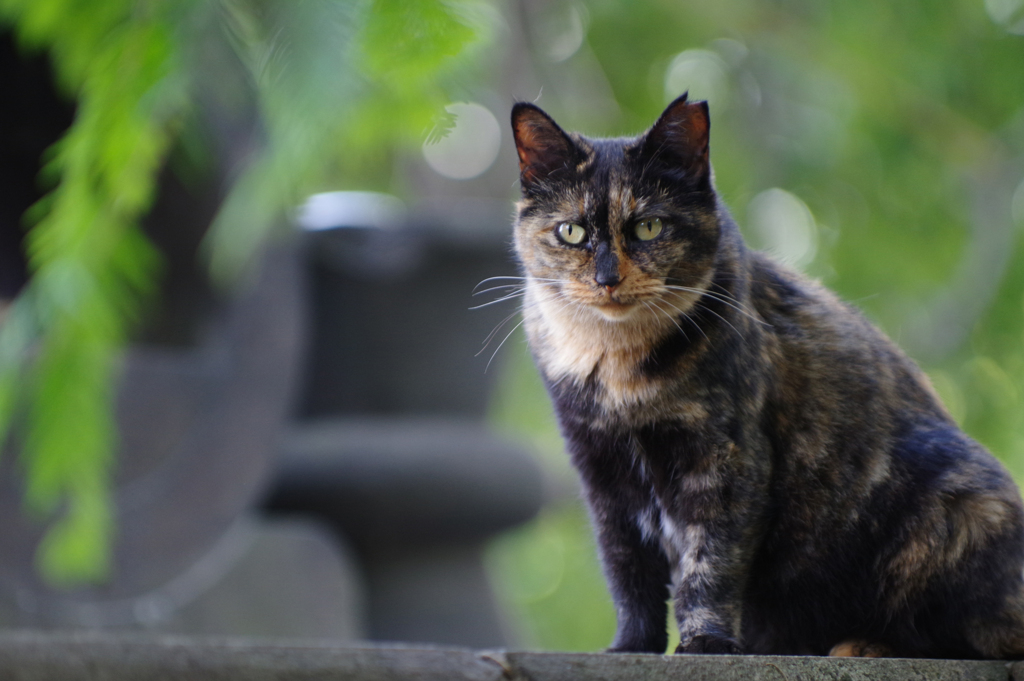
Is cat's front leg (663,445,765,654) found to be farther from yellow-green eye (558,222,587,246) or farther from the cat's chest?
yellow-green eye (558,222,587,246)

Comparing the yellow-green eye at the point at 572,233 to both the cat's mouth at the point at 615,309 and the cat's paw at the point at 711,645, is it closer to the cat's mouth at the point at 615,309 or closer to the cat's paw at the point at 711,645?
the cat's mouth at the point at 615,309

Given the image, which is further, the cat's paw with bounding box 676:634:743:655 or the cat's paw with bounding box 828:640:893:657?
the cat's paw with bounding box 828:640:893:657

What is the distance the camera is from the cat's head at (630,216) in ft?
3.31

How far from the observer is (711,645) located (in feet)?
3.14

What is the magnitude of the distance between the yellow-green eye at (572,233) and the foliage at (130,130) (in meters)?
0.20

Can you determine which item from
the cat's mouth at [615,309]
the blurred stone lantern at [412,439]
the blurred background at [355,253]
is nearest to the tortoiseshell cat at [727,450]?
the cat's mouth at [615,309]

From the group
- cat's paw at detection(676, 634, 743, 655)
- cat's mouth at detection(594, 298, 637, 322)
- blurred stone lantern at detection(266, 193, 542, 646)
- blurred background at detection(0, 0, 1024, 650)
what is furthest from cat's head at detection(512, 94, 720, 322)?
blurred stone lantern at detection(266, 193, 542, 646)

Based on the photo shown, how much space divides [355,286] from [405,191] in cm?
123

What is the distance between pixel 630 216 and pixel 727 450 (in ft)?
0.93

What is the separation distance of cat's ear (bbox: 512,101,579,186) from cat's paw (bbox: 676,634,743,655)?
55 centimetres

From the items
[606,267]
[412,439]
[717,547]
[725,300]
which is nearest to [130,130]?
[606,267]

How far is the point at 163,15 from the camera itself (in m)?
1.01

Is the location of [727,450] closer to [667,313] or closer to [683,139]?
[667,313]

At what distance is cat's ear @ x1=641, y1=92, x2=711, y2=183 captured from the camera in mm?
988
